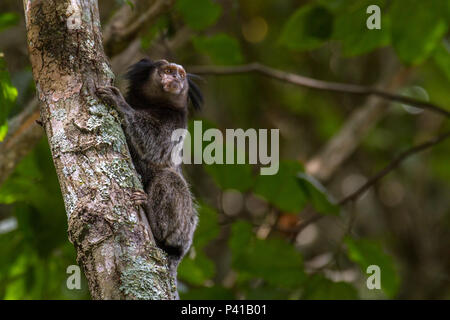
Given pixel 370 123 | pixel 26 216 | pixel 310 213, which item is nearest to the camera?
pixel 26 216

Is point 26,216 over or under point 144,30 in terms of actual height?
under

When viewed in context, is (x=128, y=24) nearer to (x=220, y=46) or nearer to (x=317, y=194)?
(x=220, y=46)

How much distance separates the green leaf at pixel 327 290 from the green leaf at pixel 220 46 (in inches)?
84.8

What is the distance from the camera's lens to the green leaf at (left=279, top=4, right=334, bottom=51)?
15.6ft

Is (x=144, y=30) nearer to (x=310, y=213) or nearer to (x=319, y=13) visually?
(x=319, y=13)

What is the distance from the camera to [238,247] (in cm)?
467

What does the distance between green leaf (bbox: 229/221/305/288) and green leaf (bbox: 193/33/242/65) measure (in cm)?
159

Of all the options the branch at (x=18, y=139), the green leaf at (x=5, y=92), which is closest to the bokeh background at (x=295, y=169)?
the green leaf at (x=5, y=92)

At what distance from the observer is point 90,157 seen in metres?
2.74

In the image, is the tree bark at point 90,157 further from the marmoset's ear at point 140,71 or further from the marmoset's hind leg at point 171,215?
the marmoset's ear at point 140,71

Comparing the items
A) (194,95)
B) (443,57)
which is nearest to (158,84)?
(194,95)

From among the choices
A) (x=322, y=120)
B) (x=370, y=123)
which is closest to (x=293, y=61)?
(x=322, y=120)

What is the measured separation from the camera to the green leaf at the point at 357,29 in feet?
15.0
